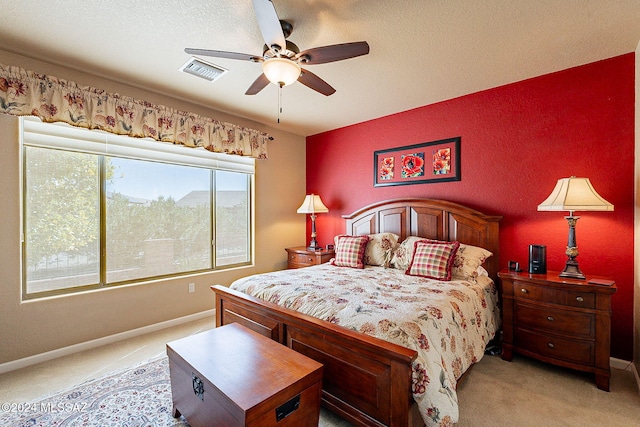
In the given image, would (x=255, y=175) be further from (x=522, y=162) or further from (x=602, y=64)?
(x=602, y=64)

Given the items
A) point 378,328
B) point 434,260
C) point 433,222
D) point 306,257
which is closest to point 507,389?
point 434,260

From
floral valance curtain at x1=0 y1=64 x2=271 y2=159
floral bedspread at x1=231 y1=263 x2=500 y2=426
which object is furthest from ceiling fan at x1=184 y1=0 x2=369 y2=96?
floral bedspread at x1=231 y1=263 x2=500 y2=426

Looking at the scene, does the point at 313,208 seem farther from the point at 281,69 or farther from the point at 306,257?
the point at 281,69

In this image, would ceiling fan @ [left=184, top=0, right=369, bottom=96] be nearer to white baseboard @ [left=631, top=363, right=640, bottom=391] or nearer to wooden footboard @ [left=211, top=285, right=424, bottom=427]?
wooden footboard @ [left=211, top=285, right=424, bottom=427]

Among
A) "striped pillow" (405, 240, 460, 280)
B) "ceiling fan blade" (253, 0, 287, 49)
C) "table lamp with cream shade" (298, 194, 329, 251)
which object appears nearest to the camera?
"ceiling fan blade" (253, 0, 287, 49)

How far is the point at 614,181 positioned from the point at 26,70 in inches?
201

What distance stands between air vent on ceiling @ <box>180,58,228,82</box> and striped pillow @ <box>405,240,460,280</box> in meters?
2.63

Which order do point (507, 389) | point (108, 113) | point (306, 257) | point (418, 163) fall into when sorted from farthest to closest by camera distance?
1. point (306, 257)
2. point (418, 163)
3. point (108, 113)
4. point (507, 389)

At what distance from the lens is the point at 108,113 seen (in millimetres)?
2859

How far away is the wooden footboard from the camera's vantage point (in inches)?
57.4

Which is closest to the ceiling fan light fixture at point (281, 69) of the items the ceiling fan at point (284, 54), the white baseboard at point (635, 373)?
the ceiling fan at point (284, 54)

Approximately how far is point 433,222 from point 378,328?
83.5 inches

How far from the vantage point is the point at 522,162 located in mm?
2967

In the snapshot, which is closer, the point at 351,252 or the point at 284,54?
the point at 284,54
